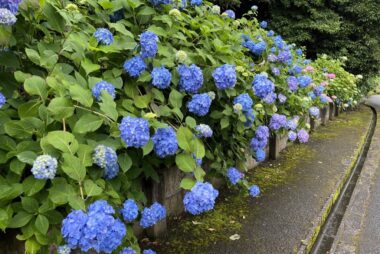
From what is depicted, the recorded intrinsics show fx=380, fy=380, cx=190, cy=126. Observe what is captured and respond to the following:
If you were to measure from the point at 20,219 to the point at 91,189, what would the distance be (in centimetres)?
28

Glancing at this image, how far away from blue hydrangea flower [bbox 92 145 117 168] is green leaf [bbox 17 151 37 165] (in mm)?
213

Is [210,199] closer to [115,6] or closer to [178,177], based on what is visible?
[178,177]

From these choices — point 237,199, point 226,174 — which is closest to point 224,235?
point 226,174

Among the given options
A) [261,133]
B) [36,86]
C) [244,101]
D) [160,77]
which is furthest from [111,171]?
[261,133]

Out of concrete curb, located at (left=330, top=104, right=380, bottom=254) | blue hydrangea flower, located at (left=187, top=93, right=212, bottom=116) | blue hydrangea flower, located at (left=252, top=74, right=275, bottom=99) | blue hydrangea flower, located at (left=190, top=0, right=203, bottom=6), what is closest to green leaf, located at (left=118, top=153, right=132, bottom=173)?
blue hydrangea flower, located at (left=187, top=93, right=212, bottom=116)

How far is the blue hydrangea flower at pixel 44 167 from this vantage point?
4.15ft

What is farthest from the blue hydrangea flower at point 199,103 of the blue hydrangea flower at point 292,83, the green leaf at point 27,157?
the blue hydrangea flower at point 292,83

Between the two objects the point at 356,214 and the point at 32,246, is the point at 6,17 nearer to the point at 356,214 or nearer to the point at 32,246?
the point at 32,246

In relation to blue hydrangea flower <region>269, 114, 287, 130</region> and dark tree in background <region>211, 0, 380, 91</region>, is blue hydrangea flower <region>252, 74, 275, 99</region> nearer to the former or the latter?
blue hydrangea flower <region>269, 114, 287, 130</region>

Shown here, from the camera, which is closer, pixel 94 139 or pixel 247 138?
pixel 94 139

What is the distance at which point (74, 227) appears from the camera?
3.87 ft

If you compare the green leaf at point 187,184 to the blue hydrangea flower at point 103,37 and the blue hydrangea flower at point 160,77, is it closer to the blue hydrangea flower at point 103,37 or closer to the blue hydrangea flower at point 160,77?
the blue hydrangea flower at point 160,77

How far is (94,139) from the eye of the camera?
62.1 inches

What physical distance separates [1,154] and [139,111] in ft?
2.16
